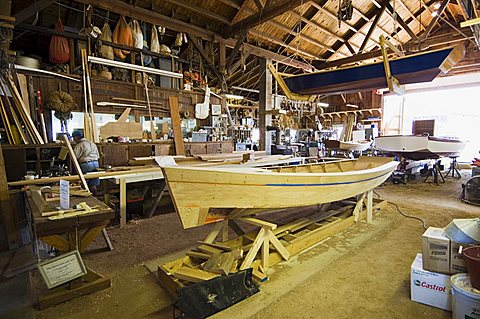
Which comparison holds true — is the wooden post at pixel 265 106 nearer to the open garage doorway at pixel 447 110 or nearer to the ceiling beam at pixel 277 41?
the ceiling beam at pixel 277 41

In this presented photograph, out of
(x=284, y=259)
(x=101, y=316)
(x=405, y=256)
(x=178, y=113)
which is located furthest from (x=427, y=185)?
(x=101, y=316)

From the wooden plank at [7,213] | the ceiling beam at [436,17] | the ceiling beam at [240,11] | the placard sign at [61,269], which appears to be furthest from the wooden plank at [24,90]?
the ceiling beam at [436,17]

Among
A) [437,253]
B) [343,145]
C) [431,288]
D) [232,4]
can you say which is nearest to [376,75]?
[437,253]

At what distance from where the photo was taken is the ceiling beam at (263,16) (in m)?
5.09

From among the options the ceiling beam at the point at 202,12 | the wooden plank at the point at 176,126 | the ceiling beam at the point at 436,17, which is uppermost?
the ceiling beam at the point at 436,17

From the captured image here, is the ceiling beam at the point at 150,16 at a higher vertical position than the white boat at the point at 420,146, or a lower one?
higher

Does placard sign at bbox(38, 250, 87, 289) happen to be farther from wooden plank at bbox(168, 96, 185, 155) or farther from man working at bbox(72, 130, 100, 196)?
wooden plank at bbox(168, 96, 185, 155)

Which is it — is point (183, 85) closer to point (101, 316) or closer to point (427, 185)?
point (101, 316)

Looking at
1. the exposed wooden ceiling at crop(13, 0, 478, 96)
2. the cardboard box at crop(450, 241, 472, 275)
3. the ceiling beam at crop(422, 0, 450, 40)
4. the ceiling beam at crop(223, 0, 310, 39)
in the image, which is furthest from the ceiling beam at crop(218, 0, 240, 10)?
the cardboard box at crop(450, 241, 472, 275)

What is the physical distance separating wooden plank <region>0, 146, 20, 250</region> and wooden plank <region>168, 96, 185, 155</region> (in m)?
2.66

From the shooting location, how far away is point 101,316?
198 cm

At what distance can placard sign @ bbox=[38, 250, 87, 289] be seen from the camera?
78.3 inches

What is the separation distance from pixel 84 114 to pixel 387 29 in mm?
9889

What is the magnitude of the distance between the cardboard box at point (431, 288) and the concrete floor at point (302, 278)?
0.19ft
